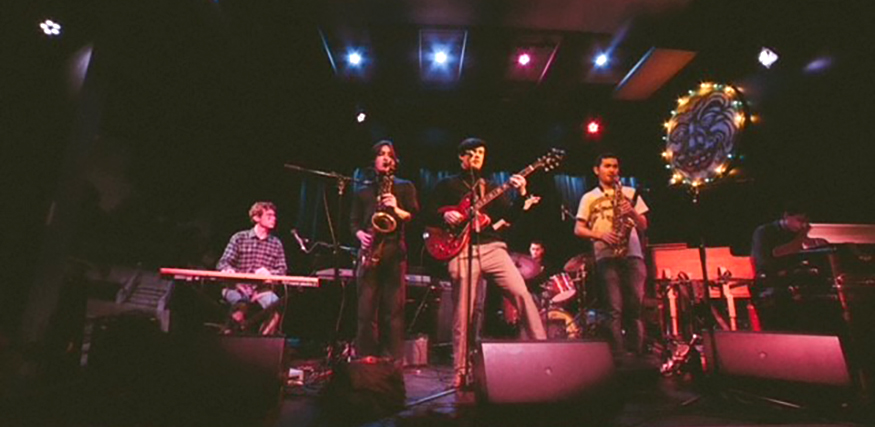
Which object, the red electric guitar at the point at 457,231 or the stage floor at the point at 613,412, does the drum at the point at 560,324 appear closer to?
the stage floor at the point at 613,412

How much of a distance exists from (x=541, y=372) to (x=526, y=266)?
440cm

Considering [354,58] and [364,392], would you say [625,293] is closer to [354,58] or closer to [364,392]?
Answer: [364,392]

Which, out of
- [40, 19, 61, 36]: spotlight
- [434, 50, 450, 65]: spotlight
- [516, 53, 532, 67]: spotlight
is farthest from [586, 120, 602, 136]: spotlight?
[40, 19, 61, 36]: spotlight

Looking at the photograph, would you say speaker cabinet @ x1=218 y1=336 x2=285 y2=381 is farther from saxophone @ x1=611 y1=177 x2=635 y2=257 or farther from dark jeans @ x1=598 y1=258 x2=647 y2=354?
saxophone @ x1=611 y1=177 x2=635 y2=257

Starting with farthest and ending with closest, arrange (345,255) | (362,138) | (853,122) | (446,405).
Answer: (362,138) < (345,255) < (853,122) < (446,405)

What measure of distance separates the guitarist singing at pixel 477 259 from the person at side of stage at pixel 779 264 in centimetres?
260

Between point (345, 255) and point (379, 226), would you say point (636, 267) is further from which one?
point (345, 255)

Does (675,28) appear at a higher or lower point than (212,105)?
higher

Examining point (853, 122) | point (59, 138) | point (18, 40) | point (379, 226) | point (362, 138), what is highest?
point (362, 138)

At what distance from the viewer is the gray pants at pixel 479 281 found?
3576 millimetres

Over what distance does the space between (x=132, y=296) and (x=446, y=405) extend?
6.06 m

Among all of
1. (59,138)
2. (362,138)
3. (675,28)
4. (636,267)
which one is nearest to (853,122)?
(675,28)

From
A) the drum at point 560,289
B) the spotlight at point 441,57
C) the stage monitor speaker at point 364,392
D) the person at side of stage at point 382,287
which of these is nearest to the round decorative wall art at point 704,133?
the drum at point 560,289

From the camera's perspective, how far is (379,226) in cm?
391
